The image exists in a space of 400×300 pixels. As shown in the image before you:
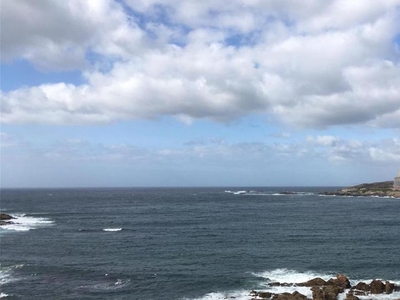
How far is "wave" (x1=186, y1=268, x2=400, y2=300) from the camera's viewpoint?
4303cm

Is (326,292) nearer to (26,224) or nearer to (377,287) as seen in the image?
(377,287)

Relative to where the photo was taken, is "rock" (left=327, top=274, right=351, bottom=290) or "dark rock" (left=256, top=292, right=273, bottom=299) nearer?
"dark rock" (left=256, top=292, right=273, bottom=299)

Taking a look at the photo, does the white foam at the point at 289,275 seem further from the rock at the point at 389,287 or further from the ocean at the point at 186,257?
the rock at the point at 389,287

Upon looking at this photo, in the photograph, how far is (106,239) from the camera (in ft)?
266

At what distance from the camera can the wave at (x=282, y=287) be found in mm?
43031

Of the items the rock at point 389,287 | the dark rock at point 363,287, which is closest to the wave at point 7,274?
the dark rock at point 363,287

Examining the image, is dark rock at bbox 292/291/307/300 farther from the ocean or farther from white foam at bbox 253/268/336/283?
white foam at bbox 253/268/336/283

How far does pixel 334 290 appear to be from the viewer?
4288cm

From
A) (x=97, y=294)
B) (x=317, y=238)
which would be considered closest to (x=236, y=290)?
(x=97, y=294)

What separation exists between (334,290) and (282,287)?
244 inches

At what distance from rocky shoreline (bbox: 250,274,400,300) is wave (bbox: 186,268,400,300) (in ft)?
1.66

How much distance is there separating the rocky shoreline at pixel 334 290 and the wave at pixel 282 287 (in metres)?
0.51

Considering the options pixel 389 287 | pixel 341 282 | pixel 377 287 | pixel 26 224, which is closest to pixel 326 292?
pixel 341 282

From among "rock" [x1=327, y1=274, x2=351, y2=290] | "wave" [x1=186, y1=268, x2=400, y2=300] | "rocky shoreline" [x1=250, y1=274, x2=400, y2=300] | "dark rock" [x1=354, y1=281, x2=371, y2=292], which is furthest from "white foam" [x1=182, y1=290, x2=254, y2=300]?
"dark rock" [x1=354, y1=281, x2=371, y2=292]
